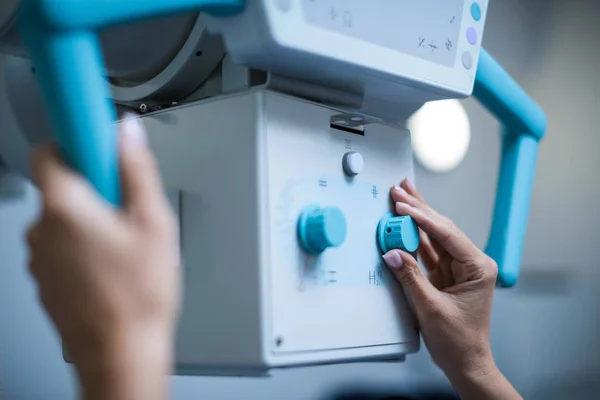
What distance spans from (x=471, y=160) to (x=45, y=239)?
41.1 inches

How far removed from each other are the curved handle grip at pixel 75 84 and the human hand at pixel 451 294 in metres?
0.28

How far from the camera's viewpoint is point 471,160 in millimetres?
1306

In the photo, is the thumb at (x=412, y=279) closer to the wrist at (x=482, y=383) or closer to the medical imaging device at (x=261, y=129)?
the medical imaging device at (x=261, y=129)

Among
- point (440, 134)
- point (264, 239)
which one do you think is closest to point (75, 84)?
point (264, 239)

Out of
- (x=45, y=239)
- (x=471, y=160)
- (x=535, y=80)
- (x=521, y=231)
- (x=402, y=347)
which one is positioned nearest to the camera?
(x=45, y=239)

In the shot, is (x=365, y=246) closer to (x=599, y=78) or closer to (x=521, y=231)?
(x=521, y=231)

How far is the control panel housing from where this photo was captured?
495 millimetres

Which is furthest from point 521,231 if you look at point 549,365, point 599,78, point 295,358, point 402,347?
point 599,78

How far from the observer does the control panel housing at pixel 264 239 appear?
495 mm

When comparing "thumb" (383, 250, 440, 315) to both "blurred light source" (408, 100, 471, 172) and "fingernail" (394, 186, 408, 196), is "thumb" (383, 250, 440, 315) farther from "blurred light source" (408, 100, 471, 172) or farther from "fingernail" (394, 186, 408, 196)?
"blurred light source" (408, 100, 471, 172)

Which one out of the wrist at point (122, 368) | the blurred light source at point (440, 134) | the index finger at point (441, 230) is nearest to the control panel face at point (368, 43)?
the index finger at point (441, 230)

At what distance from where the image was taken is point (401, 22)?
22.2 inches

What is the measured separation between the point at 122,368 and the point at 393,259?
0.29 metres

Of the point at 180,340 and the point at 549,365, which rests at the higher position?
the point at 180,340
